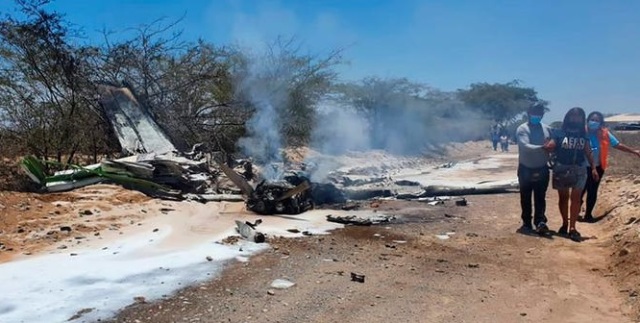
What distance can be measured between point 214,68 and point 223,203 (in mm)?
7600

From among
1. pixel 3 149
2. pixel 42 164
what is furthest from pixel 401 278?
pixel 3 149

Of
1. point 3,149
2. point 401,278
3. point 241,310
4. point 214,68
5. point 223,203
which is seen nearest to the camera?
point 241,310

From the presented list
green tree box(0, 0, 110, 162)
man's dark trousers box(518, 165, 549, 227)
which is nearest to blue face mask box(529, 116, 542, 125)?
man's dark trousers box(518, 165, 549, 227)

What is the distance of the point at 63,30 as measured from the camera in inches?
483

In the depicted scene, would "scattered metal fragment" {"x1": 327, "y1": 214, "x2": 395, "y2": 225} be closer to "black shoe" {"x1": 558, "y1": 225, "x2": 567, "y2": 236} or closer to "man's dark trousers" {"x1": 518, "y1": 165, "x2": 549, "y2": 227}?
"man's dark trousers" {"x1": 518, "y1": 165, "x2": 549, "y2": 227}

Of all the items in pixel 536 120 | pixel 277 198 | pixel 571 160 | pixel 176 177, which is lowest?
pixel 277 198

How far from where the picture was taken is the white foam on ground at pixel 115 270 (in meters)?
4.14

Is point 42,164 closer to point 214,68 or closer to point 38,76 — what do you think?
point 38,76

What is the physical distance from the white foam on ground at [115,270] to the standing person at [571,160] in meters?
3.35

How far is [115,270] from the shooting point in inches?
199

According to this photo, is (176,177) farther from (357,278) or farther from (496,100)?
(496,100)

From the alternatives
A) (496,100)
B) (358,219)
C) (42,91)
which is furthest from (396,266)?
(496,100)

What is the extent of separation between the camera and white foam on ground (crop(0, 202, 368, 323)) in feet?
13.6

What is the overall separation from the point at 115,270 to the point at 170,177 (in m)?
5.88
